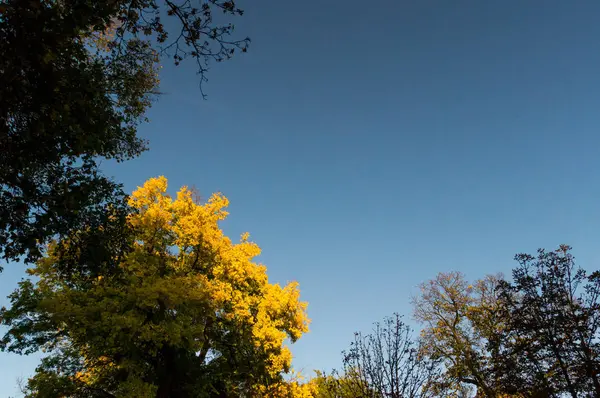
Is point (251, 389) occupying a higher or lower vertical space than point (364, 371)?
higher

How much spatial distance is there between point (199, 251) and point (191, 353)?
4.76 metres

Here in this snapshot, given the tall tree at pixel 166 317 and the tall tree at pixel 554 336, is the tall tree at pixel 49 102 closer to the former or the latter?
the tall tree at pixel 166 317

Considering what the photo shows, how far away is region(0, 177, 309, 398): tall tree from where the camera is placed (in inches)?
540

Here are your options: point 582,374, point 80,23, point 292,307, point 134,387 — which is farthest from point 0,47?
point 292,307

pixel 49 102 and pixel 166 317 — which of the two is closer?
pixel 49 102

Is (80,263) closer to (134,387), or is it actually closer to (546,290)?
(134,387)

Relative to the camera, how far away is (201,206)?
1864 centimetres

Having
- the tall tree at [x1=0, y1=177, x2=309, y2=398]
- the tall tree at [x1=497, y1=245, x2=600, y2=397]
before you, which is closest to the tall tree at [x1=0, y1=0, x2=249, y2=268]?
the tall tree at [x1=0, y1=177, x2=309, y2=398]

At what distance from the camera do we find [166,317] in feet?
49.4

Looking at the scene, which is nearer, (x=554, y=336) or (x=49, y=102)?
(x=49, y=102)

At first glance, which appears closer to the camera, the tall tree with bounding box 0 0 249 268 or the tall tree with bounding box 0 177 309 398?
the tall tree with bounding box 0 0 249 268

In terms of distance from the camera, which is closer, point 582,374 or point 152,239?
point 582,374

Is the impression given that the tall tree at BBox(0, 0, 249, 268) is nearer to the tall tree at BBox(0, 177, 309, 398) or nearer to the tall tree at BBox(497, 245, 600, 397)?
the tall tree at BBox(0, 177, 309, 398)

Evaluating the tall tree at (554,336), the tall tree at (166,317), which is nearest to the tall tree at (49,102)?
the tall tree at (166,317)
